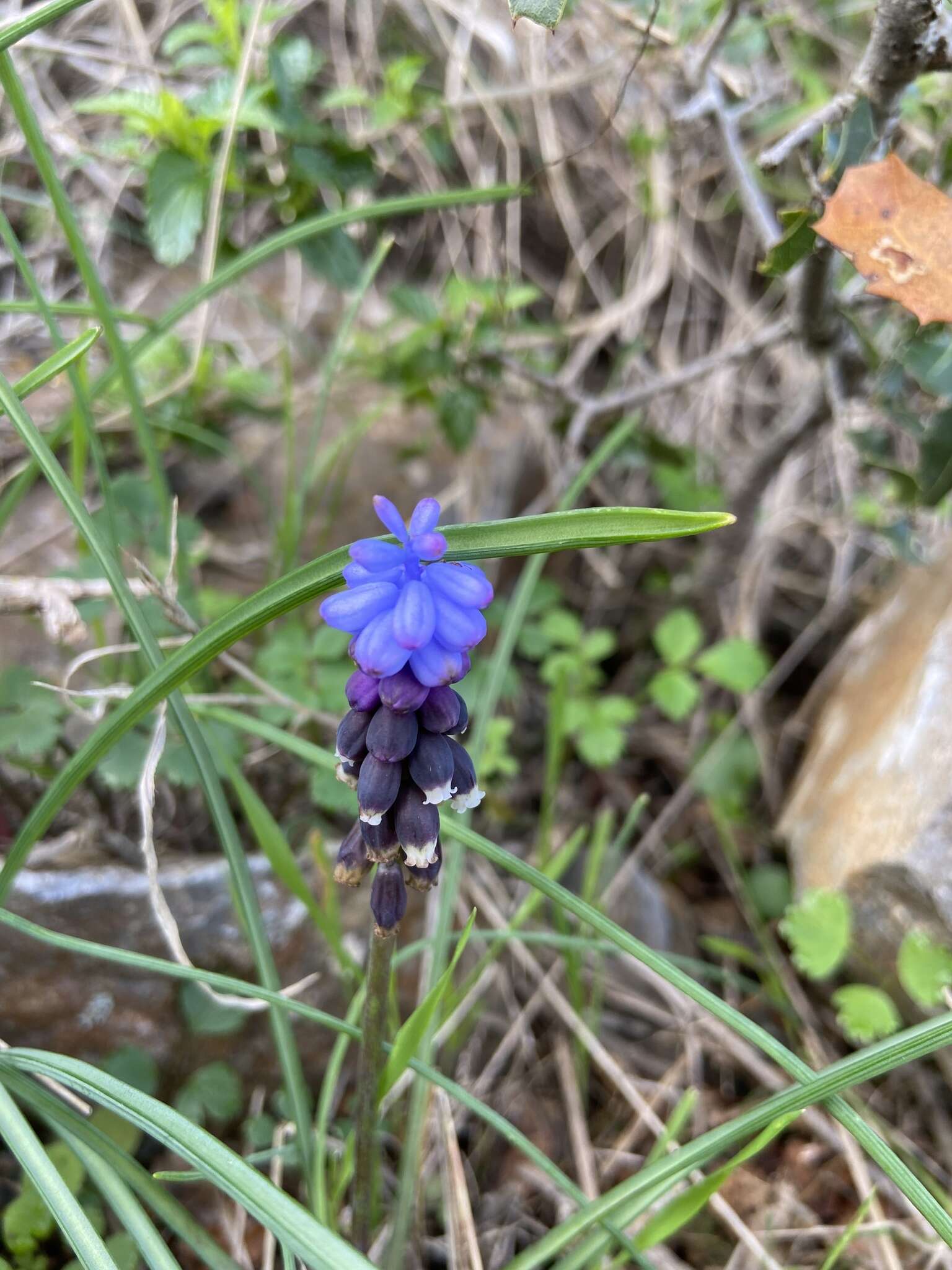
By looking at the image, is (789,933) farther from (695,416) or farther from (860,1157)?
(695,416)

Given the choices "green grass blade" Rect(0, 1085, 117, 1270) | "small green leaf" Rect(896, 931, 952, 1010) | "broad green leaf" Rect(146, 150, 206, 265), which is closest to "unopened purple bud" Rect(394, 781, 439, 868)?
"green grass blade" Rect(0, 1085, 117, 1270)

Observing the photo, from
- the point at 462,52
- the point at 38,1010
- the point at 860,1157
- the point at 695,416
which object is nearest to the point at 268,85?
the point at 462,52

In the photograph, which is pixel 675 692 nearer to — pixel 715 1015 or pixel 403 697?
pixel 715 1015

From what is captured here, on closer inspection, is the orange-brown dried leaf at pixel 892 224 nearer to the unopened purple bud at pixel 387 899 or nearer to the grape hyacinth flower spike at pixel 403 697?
the grape hyacinth flower spike at pixel 403 697

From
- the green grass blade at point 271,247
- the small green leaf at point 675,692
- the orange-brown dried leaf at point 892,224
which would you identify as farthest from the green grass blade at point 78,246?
the small green leaf at point 675,692

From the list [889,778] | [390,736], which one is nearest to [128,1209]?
[390,736]

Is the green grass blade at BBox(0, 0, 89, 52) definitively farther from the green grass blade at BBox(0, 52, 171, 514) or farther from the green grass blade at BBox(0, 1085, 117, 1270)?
the green grass blade at BBox(0, 1085, 117, 1270)
